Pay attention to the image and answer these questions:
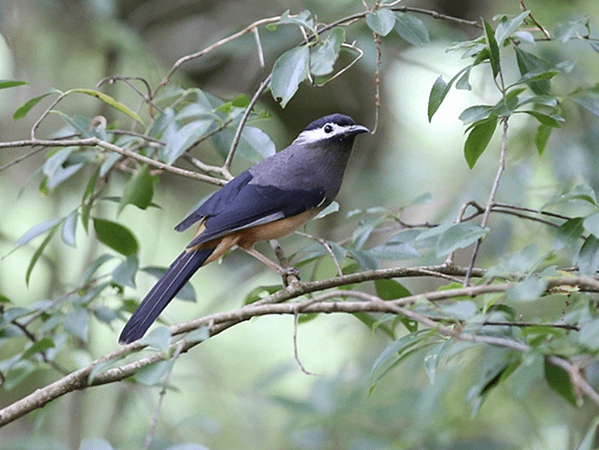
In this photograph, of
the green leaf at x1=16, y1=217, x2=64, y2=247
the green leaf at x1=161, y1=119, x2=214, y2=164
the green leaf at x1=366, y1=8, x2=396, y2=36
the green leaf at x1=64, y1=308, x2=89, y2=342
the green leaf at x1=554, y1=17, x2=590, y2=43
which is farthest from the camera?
the green leaf at x1=16, y1=217, x2=64, y2=247

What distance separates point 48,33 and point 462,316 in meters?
5.40

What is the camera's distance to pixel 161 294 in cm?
280

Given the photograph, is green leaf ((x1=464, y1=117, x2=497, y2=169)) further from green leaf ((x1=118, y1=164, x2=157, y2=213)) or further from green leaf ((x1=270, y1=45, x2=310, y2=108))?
green leaf ((x1=118, y1=164, x2=157, y2=213))

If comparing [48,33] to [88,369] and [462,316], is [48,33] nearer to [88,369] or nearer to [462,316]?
[88,369]

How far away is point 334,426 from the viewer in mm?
3701

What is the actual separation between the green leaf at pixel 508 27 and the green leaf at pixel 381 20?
13.6 inches

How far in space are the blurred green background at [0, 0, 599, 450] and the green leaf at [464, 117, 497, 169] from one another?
50.0 inches

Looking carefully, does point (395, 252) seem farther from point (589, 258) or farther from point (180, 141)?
point (180, 141)

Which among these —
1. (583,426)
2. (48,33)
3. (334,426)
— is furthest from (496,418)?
(48,33)

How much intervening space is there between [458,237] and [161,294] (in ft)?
4.48

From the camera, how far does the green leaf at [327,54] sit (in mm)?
2314

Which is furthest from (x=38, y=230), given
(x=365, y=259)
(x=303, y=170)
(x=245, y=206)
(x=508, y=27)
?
(x=508, y=27)

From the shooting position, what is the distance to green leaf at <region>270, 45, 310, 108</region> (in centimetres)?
230

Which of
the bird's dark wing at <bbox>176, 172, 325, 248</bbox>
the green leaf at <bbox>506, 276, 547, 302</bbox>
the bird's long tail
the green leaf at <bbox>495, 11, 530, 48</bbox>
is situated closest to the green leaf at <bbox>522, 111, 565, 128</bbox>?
the green leaf at <bbox>495, 11, 530, 48</bbox>
